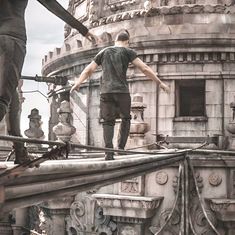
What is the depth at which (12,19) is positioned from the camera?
4.94m

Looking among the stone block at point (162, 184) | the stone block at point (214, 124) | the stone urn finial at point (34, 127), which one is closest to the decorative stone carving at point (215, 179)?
the stone block at point (162, 184)

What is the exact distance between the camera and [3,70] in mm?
4836

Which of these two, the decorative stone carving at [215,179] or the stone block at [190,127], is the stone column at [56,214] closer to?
the stone block at [190,127]

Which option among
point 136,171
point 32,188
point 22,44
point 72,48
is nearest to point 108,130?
point 136,171

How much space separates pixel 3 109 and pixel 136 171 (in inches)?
81.4

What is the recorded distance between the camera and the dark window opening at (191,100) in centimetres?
1614

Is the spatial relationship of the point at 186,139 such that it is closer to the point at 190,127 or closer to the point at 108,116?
the point at 190,127

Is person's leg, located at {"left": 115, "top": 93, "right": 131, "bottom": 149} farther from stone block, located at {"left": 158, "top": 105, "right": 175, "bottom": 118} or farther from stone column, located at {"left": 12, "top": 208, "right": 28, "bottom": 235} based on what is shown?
stone column, located at {"left": 12, "top": 208, "right": 28, "bottom": 235}

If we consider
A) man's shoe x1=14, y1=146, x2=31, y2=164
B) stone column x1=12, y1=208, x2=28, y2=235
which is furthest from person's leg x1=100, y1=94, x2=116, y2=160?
stone column x1=12, y1=208, x2=28, y2=235

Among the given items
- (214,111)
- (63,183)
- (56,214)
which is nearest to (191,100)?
(214,111)

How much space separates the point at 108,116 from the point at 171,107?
22.2 ft

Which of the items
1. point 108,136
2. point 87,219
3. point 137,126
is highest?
point 137,126

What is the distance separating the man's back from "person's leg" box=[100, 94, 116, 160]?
4.11 metres

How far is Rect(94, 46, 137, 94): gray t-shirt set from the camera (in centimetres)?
903
